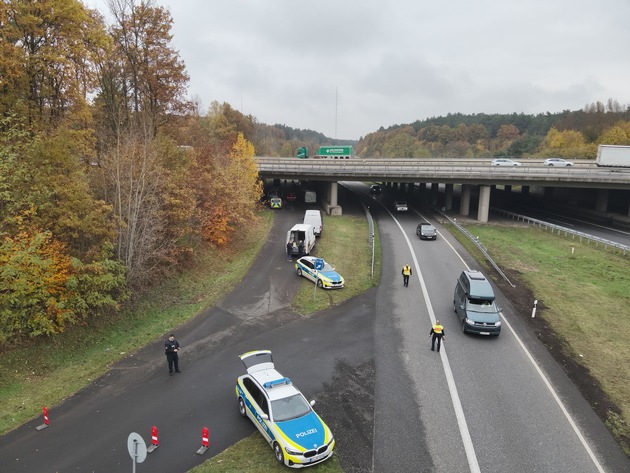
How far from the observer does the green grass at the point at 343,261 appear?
76.8 ft

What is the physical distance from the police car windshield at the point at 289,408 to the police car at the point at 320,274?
40.0 feet

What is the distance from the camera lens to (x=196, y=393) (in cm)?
1468

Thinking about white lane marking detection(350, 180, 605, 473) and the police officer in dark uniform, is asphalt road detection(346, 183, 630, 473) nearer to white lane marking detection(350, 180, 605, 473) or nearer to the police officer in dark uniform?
white lane marking detection(350, 180, 605, 473)

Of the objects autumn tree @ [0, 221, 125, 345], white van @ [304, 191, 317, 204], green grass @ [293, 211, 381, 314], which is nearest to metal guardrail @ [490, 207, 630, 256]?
green grass @ [293, 211, 381, 314]

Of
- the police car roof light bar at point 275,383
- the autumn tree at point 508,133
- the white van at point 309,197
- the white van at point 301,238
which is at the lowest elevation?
the police car roof light bar at point 275,383

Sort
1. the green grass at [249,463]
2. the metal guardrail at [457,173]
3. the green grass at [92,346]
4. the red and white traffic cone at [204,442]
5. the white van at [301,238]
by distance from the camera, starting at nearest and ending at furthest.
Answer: the green grass at [249,463]
the red and white traffic cone at [204,442]
the green grass at [92,346]
the white van at [301,238]
the metal guardrail at [457,173]

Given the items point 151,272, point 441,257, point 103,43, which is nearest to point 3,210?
point 151,272

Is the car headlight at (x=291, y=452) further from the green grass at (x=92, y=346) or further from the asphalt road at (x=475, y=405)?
the green grass at (x=92, y=346)

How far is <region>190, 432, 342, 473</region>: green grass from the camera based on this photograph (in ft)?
36.0

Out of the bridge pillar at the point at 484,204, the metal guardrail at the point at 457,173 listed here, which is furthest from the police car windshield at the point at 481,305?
the bridge pillar at the point at 484,204

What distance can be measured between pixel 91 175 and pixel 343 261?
17.0m

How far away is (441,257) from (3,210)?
88.7 feet

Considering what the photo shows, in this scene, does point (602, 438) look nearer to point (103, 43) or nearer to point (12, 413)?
point (12, 413)

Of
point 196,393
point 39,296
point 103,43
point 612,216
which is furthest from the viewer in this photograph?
point 612,216
